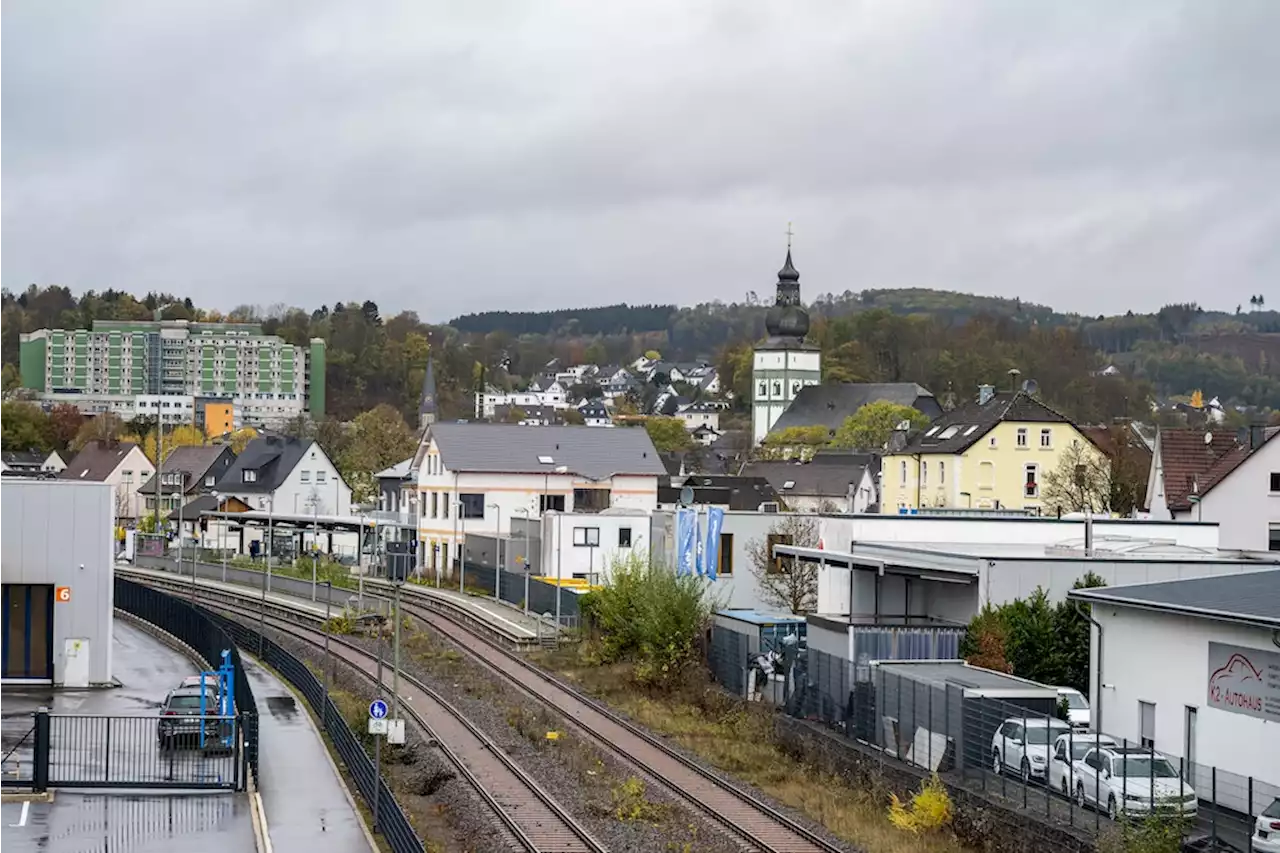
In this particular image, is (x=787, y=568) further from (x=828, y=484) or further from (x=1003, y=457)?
(x=828, y=484)

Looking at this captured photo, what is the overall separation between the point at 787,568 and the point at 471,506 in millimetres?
21661

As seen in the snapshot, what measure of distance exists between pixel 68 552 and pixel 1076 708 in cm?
2266

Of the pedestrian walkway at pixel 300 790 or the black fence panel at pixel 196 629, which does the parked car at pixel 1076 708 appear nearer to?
the pedestrian walkway at pixel 300 790

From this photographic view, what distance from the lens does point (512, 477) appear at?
71.8 metres

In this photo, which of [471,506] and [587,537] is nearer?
[587,537]

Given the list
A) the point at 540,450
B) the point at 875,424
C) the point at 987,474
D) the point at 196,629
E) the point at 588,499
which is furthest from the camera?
the point at 875,424

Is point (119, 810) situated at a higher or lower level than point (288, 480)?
lower

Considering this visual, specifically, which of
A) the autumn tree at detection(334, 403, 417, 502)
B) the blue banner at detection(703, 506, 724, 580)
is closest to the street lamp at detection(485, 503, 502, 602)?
the blue banner at detection(703, 506, 724, 580)

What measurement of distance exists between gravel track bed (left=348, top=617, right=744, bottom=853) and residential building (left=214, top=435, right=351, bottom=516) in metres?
Answer: 57.7

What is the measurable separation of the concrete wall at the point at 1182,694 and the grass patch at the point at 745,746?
4.06 metres

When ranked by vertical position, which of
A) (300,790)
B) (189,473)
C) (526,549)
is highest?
(189,473)

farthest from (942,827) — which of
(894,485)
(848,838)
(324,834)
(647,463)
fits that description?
(894,485)

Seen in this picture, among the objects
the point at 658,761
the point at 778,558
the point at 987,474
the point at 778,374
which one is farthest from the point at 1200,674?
the point at 778,374

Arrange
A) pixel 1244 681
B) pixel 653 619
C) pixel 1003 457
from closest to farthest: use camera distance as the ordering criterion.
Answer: pixel 1244 681 → pixel 653 619 → pixel 1003 457
